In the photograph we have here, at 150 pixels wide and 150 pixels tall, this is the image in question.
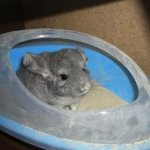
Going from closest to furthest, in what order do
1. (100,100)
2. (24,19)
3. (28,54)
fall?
(28,54), (100,100), (24,19)

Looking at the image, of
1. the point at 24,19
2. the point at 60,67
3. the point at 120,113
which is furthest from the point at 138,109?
the point at 24,19

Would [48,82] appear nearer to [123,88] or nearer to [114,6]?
[123,88]

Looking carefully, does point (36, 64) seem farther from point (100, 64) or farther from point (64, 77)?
point (100, 64)

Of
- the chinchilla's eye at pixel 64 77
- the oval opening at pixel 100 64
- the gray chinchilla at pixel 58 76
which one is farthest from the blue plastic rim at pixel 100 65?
the chinchilla's eye at pixel 64 77

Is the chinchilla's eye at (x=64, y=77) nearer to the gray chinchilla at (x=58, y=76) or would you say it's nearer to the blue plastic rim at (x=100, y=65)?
the gray chinchilla at (x=58, y=76)

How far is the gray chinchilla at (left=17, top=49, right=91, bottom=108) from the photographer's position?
1415 millimetres

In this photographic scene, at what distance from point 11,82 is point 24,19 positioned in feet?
3.32

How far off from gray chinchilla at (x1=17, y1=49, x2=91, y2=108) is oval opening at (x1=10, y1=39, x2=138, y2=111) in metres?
0.18

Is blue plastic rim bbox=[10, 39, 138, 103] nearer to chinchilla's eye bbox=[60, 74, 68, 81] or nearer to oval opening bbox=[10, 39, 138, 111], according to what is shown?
oval opening bbox=[10, 39, 138, 111]

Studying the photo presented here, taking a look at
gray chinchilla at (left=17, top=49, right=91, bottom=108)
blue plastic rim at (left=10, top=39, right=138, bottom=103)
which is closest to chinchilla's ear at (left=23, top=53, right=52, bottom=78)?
gray chinchilla at (left=17, top=49, right=91, bottom=108)

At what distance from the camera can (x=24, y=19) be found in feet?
7.33

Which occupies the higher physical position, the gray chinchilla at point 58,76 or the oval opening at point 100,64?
the oval opening at point 100,64

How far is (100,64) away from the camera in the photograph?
173 cm

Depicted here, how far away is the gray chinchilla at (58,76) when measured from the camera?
1415mm
